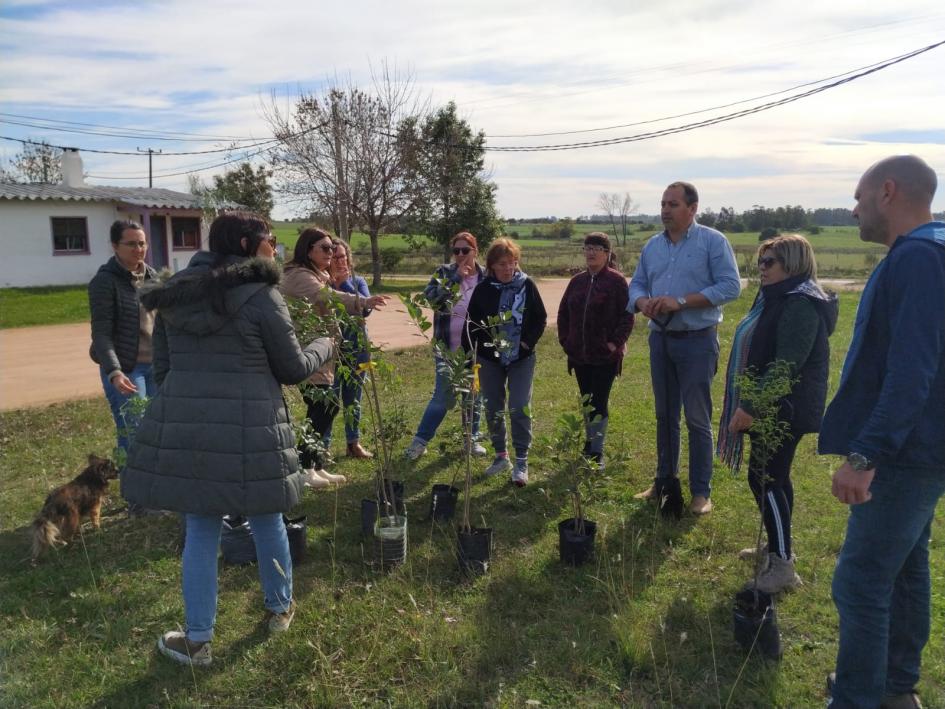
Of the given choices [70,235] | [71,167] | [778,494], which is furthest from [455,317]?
[71,167]

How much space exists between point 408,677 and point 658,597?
4.60ft

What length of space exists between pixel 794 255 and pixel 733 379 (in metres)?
0.73

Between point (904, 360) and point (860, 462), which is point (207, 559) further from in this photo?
point (904, 360)

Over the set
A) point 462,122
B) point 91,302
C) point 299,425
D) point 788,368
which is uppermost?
point 462,122

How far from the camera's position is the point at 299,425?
156 inches

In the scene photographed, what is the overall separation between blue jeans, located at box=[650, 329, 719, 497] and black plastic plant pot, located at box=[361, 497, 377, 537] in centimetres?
200

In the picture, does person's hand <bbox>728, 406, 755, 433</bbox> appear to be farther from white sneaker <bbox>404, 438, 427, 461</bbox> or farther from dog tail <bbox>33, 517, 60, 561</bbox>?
dog tail <bbox>33, 517, 60, 561</bbox>

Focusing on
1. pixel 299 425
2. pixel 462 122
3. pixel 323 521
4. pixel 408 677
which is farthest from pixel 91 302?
pixel 462 122

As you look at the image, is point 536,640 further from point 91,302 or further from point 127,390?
point 91,302

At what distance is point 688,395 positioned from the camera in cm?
455

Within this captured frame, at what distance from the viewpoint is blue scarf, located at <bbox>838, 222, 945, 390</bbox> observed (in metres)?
2.24

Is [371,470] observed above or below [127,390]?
below

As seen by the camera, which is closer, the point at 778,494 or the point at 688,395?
the point at 778,494

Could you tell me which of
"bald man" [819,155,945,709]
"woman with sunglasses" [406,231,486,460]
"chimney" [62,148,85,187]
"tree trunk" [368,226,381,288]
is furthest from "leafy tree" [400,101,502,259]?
"bald man" [819,155,945,709]
